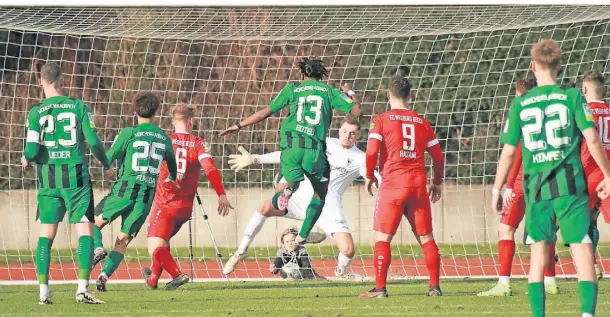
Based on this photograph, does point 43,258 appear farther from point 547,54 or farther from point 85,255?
point 547,54

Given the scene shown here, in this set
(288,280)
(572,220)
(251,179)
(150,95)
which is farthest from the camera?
(251,179)

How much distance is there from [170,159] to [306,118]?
1327 millimetres

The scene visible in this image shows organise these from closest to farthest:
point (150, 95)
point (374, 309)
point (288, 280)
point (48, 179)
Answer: point (374, 309) < point (48, 179) < point (150, 95) < point (288, 280)

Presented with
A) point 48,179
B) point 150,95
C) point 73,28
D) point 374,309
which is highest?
point 73,28

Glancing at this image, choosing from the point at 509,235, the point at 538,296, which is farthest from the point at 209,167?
the point at 538,296

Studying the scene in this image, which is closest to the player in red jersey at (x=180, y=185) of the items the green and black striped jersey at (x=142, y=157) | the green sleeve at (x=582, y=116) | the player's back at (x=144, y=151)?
the green and black striped jersey at (x=142, y=157)

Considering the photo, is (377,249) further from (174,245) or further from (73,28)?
(174,245)

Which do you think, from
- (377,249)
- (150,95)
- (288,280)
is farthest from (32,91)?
(377,249)

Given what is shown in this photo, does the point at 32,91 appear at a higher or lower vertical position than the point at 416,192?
higher

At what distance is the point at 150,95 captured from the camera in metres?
11.6

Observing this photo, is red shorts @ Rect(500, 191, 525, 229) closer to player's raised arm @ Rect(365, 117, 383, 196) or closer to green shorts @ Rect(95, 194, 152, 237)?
player's raised arm @ Rect(365, 117, 383, 196)

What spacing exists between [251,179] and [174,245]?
1.85 metres

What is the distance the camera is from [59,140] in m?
10.7

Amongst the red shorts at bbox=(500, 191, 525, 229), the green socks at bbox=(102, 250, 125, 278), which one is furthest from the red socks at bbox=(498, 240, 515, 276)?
the green socks at bbox=(102, 250, 125, 278)
